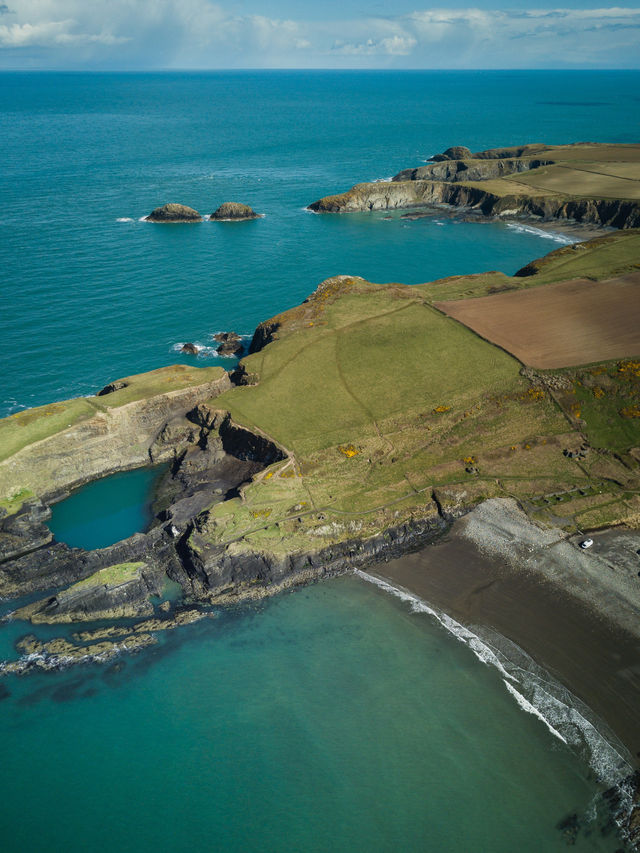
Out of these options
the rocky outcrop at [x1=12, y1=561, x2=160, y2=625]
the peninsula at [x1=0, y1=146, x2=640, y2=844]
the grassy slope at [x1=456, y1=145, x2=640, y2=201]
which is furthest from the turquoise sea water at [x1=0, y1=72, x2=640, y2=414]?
the rocky outcrop at [x1=12, y1=561, x2=160, y2=625]

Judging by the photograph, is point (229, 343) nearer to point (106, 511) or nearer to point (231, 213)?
point (106, 511)

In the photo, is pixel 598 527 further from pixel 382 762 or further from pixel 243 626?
pixel 243 626

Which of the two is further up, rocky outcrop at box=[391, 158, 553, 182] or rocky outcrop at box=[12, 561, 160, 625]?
rocky outcrop at box=[391, 158, 553, 182]

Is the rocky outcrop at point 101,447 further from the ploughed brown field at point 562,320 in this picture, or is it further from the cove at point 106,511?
the ploughed brown field at point 562,320

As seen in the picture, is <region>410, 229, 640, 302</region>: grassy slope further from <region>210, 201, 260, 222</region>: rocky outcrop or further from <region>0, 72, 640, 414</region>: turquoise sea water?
<region>210, 201, 260, 222</region>: rocky outcrop

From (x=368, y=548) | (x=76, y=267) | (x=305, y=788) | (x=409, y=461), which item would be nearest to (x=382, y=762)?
(x=305, y=788)

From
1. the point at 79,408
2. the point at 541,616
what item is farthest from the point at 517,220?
the point at 541,616
